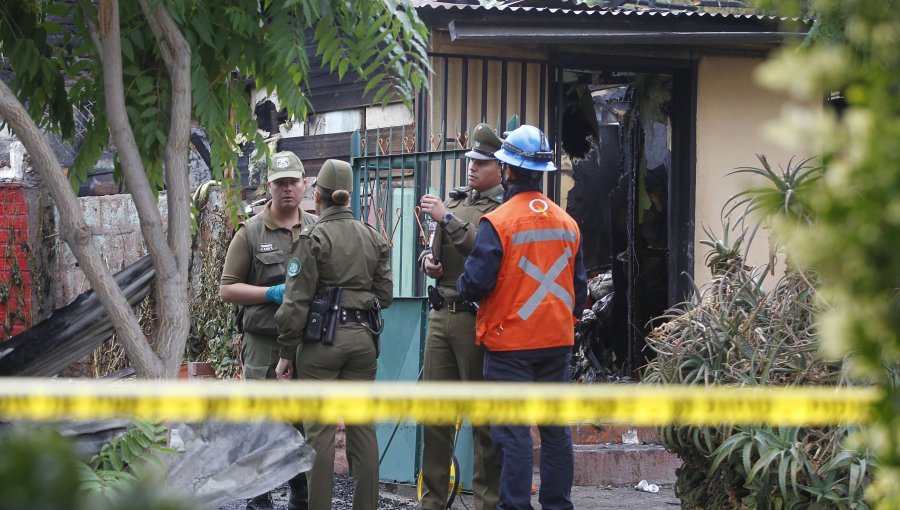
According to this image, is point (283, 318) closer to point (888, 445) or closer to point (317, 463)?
point (317, 463)

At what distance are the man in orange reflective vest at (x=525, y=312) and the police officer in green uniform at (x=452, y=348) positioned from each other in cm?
40

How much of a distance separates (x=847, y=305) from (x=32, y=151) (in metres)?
3.31

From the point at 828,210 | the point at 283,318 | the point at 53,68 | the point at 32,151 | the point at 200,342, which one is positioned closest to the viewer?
the point at 828,210

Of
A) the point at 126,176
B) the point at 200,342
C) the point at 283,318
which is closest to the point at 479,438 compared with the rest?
the point at 283,318

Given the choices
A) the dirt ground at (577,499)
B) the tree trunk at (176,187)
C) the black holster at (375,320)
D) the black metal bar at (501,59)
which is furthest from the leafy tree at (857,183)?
the black metal bar at (501,59)

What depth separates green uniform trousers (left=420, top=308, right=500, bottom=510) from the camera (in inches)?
238

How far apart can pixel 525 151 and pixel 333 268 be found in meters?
1.19

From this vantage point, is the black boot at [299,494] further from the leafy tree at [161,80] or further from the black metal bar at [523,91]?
the black metal bar at [523,91]

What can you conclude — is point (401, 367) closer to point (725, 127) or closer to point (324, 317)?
point (324, 317)

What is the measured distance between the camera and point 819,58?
3.67ft

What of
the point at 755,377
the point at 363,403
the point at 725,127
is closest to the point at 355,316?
the point at 755,377

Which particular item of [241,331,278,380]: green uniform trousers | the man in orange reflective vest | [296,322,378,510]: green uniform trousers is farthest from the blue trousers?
[241,331,278,380]: green uniform trousers

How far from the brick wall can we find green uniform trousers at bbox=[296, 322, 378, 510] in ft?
17.7

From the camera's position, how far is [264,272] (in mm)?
6531
